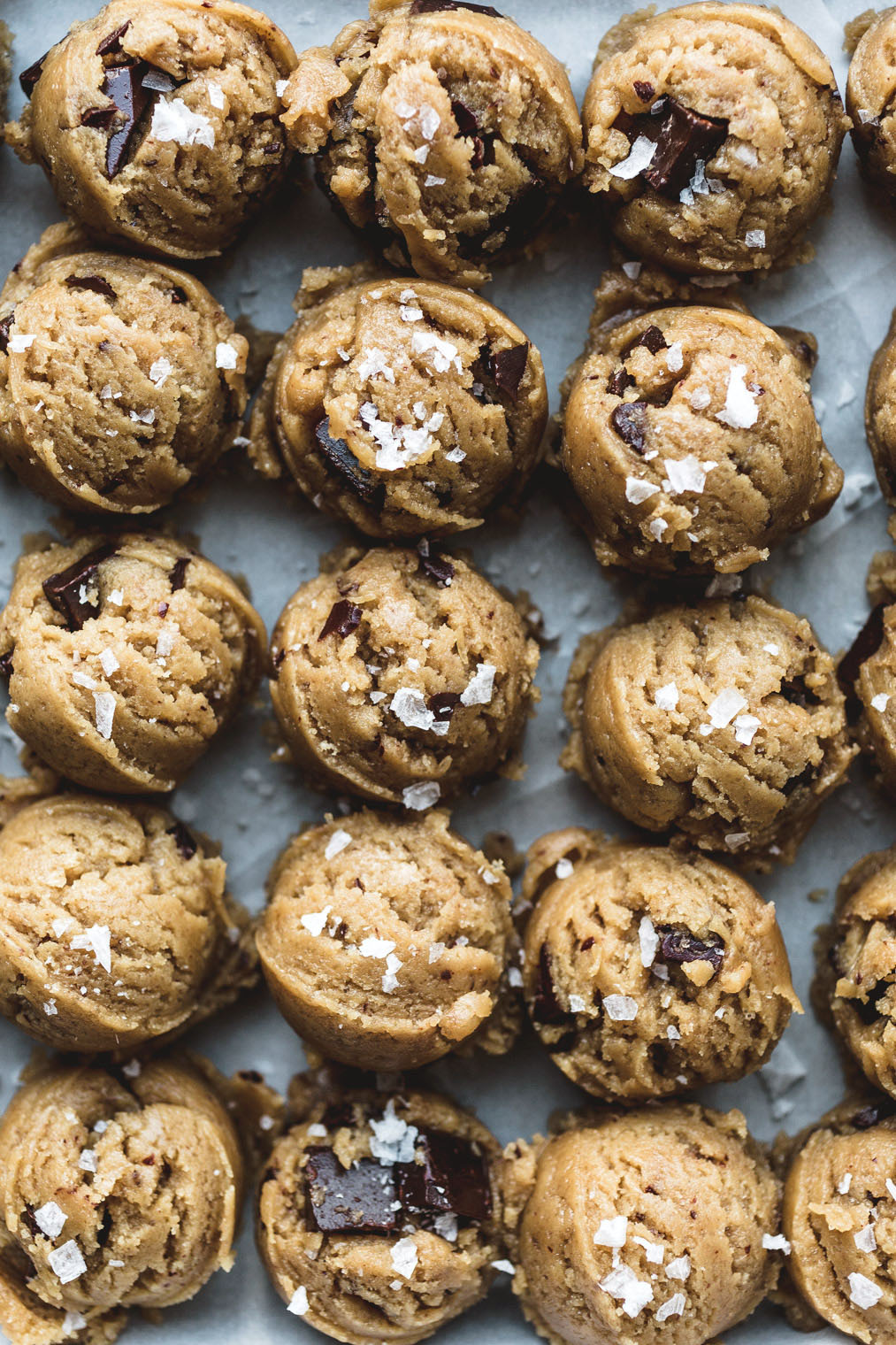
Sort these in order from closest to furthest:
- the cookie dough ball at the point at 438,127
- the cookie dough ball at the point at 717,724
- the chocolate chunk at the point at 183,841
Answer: the cookie dough ball at the point at 438,127, the cookie dough ball at the point at 717,724, the chocolate chunk at the point at 183,841

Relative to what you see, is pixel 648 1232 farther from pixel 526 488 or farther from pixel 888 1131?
pixel 526 488

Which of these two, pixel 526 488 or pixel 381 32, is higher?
pixel 381 32

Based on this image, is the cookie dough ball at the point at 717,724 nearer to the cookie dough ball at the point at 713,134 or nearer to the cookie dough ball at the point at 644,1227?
the cookie dough ball at the point at 644,1227

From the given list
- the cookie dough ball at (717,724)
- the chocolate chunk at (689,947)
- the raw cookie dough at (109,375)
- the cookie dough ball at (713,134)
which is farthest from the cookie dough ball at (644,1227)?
the cookie dough ball at (713,134)

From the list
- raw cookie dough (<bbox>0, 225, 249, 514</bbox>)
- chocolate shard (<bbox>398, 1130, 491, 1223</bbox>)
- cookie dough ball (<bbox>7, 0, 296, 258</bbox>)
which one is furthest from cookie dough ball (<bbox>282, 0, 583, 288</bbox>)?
chocolate shard (<bbox>398, 1130, 491, 1223</bbox>)

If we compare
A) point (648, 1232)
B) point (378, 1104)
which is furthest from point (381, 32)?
point (648, 1232)

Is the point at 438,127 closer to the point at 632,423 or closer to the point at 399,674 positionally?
the point at 632,423
